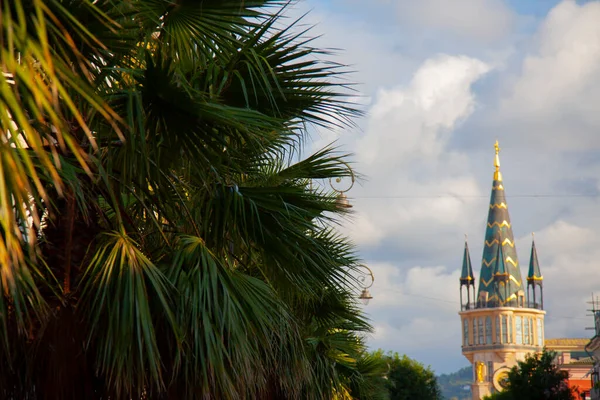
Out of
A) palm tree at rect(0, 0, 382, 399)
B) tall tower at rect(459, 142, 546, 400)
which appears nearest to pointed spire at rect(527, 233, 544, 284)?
tall tower at rect(459, 142, 546, 400)

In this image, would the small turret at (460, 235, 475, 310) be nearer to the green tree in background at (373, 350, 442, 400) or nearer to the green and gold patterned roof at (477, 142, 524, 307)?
the green and gold patterned roof at (477, 142, 524, 307)

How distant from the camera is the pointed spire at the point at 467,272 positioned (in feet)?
570

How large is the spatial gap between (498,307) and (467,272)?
8.06m

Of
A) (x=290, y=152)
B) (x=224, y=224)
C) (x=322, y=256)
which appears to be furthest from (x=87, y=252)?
(x=290, y=152)

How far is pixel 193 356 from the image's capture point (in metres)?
7.30

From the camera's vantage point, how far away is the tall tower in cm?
16700

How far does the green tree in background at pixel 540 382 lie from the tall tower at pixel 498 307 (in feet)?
317

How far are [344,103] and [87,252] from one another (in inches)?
93.0

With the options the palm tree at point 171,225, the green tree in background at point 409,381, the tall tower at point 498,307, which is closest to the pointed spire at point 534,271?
the tall tower at point 498,307

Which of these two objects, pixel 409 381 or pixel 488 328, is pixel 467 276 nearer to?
pixel 488 328

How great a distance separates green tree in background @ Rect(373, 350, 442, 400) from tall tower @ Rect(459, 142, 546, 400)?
278 ft

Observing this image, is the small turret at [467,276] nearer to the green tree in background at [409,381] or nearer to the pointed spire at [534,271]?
the pointed spire at [534,271]

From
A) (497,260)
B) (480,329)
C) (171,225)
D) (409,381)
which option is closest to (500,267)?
(497,260)

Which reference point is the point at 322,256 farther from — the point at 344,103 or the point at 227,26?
the point at 227,26
